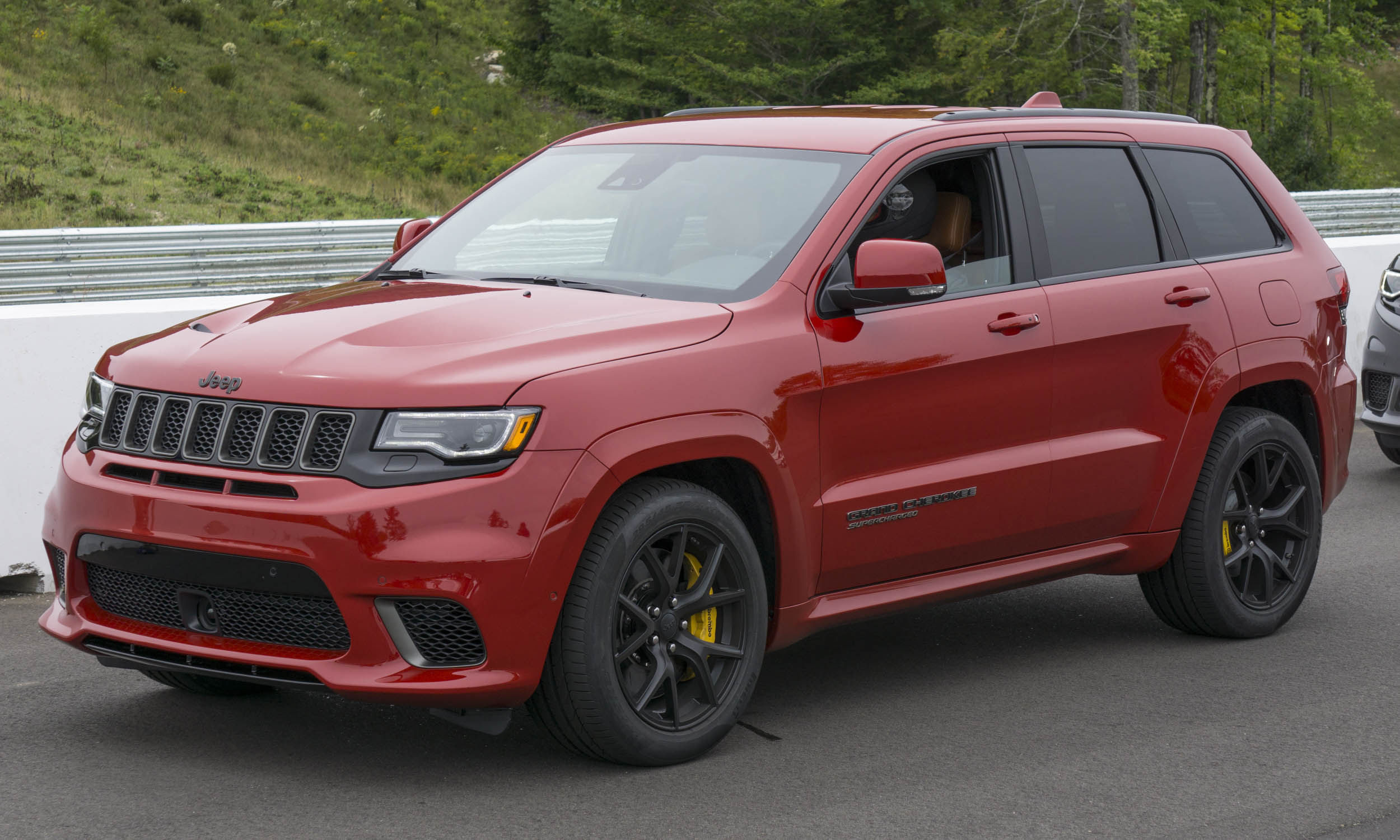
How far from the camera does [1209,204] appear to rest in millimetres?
6184

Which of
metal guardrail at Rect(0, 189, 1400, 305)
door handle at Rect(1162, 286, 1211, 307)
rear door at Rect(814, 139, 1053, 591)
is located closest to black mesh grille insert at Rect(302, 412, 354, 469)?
rear door at Rect(814, 139, 1053, 591)

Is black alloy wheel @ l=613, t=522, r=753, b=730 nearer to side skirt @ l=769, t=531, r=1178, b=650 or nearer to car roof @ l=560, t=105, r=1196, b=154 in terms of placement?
side skirt @ l=769, t=531, r=1178, b=650

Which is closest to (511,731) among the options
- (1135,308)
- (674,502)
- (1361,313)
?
(674,502)

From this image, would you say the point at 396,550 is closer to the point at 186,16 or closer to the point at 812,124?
the point at 812,124

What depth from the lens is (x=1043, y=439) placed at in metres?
5.36

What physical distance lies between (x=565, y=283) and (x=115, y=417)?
1.38m

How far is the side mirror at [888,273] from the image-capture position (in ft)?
15.4

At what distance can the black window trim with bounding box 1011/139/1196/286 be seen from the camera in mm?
5480

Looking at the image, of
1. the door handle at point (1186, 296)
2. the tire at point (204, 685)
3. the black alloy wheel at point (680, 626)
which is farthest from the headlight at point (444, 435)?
the door handle at point (1186, 296)

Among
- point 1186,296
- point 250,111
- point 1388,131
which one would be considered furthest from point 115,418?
point 1388,131

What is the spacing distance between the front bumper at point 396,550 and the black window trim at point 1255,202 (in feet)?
10.2

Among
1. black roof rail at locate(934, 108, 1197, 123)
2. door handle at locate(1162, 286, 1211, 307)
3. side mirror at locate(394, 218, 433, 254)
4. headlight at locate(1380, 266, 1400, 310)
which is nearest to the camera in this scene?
black roof rail at locate(934, 108, 1197, 123)

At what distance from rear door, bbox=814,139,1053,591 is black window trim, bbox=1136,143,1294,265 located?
104 cm

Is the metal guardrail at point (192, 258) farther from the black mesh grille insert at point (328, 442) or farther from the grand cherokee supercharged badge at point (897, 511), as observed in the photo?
the black mesh grille insert at point (328, 442)
